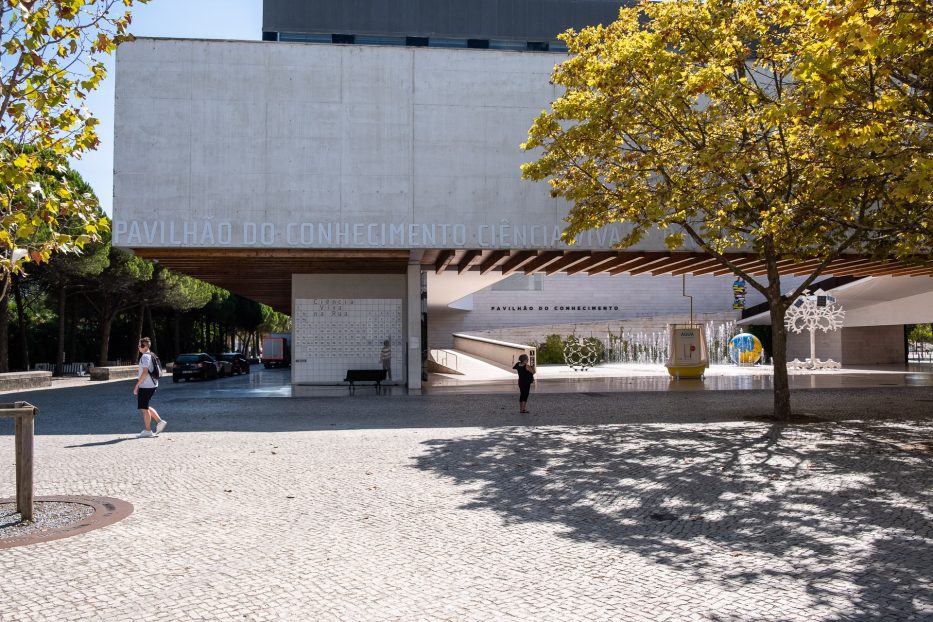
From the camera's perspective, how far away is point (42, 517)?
6.66 metres

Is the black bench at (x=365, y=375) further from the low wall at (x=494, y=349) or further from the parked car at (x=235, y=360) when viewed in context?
the parked car at (x=235, y=360)

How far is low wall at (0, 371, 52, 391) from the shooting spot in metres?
24.9

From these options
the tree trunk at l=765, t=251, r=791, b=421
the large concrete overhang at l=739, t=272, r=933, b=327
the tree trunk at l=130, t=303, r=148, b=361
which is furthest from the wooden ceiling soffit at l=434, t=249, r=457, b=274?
the tree trunk at l=130, t=303, r=148, b=361

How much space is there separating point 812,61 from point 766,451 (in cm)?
545

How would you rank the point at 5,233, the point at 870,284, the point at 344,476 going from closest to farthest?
the point at 5,233 < the point at 344,476 < the point at 870,284

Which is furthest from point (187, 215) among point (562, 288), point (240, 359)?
point (562, 288)

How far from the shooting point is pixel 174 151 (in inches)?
709

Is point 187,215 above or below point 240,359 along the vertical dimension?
above

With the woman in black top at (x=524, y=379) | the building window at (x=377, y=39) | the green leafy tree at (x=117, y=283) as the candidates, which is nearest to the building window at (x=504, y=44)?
the building window at (x=377, y=39)

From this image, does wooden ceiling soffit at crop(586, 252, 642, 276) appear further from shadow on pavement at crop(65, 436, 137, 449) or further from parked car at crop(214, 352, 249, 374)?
parked car at crop(214, 352, 249, 374)

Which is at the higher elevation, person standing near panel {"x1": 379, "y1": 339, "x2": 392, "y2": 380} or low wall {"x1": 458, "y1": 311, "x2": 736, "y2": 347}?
low wall {"x1": 458, "y1": 311, "x2": 736, "y2": 347}

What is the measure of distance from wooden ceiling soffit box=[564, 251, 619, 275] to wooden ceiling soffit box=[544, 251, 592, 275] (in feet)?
0.65

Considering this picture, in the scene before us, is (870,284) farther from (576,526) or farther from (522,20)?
(576,526)

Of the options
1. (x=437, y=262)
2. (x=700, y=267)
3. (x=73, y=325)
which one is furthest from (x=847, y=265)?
(x=73, y=325)
